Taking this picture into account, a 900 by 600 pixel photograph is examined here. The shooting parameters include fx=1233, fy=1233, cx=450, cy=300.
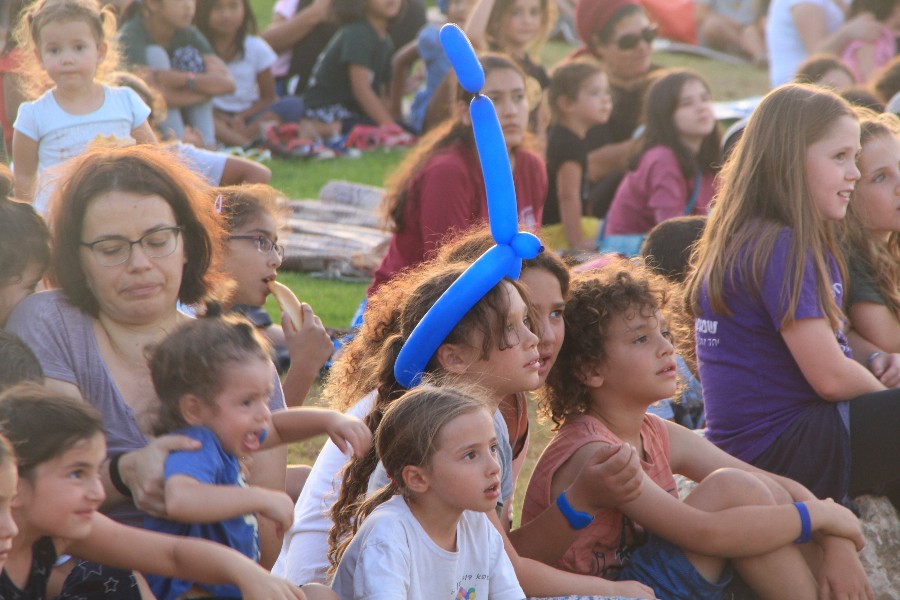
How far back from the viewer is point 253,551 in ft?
8.73

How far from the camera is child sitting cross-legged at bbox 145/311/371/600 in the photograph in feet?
8.18

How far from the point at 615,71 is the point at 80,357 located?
5887 millimetres

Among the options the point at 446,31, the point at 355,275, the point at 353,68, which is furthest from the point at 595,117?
the point at 446,31

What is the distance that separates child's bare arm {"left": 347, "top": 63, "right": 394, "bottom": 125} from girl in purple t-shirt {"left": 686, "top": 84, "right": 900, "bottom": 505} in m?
6.00

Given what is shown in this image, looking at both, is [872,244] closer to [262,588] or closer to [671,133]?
[262,588]

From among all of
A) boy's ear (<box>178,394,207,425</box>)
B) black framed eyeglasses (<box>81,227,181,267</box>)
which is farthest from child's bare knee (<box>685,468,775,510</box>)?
black framed eyeglasses (<box>81,227,181,267</box>)

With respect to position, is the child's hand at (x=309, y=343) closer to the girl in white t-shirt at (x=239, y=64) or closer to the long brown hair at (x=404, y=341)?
the long brown hair at (x=404, y=341)

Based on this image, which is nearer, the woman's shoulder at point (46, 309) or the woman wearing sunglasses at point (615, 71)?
the woman's shoulder at point (46, 309)

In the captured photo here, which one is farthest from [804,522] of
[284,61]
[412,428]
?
[284,61]

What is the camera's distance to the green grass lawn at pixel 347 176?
507 centimetres

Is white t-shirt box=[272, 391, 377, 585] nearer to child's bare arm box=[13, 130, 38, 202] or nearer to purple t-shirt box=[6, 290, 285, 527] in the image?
purple t-shirt box=[6, 290, 285, 527]

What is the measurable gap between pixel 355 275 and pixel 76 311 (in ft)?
13.2

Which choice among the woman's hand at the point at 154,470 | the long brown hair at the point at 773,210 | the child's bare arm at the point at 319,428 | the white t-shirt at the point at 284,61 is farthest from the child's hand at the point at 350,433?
the white t-shirt at the point at 284,61

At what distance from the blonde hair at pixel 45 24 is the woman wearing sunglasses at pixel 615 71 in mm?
3179
